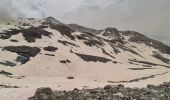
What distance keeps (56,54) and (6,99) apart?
131m

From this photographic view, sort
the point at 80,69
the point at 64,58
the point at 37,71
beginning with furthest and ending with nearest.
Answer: the point at 64,58
the point at 80,69
the point at 37,71

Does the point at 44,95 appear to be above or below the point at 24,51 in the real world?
below

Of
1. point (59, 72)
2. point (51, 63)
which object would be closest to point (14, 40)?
point (51, 63)

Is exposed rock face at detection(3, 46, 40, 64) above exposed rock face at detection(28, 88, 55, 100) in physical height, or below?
above

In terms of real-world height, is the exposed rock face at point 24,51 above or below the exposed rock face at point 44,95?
above

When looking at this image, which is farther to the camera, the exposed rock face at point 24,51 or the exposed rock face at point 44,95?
the exposed rock face at point 24,51

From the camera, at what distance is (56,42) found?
193750mm

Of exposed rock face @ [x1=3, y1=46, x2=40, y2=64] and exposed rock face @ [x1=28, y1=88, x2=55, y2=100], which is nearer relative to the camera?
exposed rock face @ [x1=28, y1=88, x2=55, y2=100]

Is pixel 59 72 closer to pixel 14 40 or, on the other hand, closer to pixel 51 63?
pixel 51 63

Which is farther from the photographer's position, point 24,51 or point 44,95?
point 24,51

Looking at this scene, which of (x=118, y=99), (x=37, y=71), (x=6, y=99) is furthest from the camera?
(x=37, y=71)

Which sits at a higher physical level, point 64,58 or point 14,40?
point 14,40

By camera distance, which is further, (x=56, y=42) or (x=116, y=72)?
(x=56, y=42)

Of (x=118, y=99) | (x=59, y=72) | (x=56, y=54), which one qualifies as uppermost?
(x=56, y=54)
